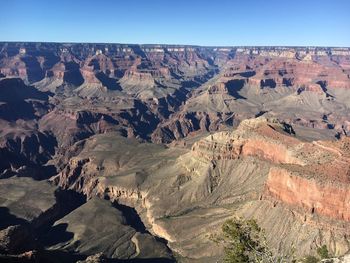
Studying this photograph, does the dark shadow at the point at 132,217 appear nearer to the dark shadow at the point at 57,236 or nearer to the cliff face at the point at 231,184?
the cliff face at the point at 231,184

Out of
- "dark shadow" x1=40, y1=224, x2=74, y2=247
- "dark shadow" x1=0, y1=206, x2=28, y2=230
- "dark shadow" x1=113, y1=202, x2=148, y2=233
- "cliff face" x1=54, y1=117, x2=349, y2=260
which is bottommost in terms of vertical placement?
Result: "dark shadow" x1=113, y1=202, x2=148, y2=233


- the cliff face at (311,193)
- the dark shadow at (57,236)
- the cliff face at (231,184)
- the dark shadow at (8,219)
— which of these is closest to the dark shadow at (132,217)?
the cliff face at (231,184)

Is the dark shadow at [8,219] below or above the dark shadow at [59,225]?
above

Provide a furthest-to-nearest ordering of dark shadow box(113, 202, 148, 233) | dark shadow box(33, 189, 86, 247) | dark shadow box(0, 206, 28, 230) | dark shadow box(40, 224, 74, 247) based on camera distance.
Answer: dark shadow box(113, 202, 148, 233) < dark shadow box(0, 206, 28, 230) < dark shadow box(33, 189, 86, 247) < dark shadow box(40, 224, 74, 247)

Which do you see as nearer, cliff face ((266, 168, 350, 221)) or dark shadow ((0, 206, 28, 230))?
cliff face ((266, 168, 350, 221))

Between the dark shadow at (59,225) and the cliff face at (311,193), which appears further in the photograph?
the dark shadow at (59,225)

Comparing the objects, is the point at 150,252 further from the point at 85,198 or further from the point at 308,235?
the point at 85,198

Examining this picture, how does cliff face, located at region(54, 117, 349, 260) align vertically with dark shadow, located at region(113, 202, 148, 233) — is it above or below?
above

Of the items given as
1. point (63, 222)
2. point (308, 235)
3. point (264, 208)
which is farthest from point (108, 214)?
point (308, 235)

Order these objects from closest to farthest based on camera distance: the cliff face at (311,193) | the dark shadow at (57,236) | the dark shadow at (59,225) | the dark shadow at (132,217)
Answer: the cliff face at (311,193), the dark shadow at (57,236), the dark shadow at (59,225), the dark shadow at (132,217)

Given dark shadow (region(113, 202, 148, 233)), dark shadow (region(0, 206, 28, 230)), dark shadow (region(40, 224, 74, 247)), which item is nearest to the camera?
dark shadow (region(40, 224, 74, 247))

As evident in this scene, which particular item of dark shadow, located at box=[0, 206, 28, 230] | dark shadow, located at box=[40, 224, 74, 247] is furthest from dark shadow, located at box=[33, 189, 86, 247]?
dark shadow, located at box=[0, 206, 28, 230]

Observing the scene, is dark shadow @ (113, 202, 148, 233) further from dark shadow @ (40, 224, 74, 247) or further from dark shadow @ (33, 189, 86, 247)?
dark shadow @ (40, 224, 74, 247)
